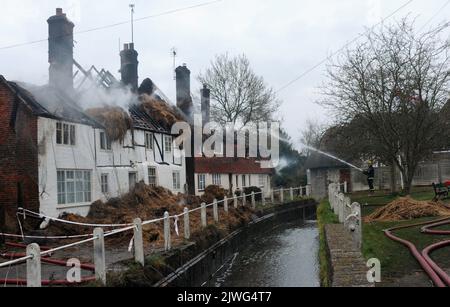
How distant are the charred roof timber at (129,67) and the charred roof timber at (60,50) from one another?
6522 millimetres

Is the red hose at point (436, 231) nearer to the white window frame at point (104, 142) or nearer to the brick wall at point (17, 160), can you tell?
the brick wall at point (17, 160)

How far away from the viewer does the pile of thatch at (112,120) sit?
845 inches

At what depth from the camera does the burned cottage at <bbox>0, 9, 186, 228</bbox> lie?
17.0 m

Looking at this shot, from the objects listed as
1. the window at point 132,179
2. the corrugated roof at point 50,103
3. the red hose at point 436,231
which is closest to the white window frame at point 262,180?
the window at point 132,179

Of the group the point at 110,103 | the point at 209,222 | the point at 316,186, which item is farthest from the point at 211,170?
the point at 209,222

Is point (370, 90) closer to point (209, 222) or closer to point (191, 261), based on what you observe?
point (209, 222)

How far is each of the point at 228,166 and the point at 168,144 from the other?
44.9 feet

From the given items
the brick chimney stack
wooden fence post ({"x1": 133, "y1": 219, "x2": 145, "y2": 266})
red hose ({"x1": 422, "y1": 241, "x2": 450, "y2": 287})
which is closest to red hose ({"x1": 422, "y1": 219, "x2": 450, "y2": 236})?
red hose ({"x1": 422, "y1": 241, "x2": 450, "y2": 287})

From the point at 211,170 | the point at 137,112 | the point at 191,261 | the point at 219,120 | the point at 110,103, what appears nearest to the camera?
the point at 191,261

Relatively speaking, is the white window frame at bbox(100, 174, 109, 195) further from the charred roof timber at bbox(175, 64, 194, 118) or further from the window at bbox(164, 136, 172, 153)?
the charred roof timber at bbox(175, 64, 194, 118)

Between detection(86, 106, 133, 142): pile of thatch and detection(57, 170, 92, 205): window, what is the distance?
225cm

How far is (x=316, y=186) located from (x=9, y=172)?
31.8 meters
